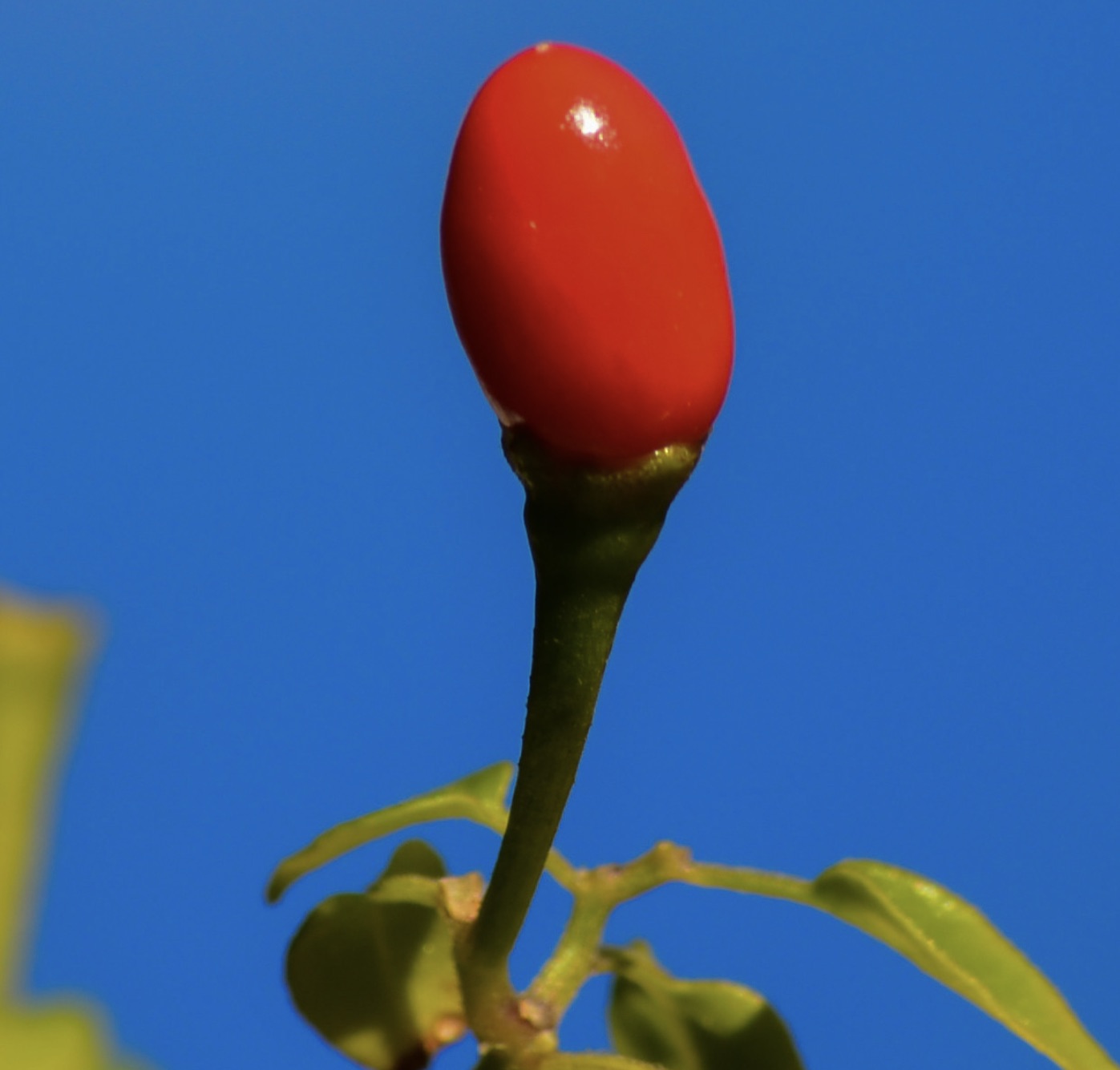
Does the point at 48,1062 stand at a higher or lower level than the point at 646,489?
lower

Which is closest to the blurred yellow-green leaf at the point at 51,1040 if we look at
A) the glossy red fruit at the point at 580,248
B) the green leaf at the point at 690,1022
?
the glossy red fruit at the point at 580,248

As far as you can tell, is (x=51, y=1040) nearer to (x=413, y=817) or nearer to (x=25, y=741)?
(x=25, y=741)

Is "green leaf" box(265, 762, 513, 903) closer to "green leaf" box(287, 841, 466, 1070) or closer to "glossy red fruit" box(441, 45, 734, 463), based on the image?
"green leaf" box(287, 841, 466, 1070)

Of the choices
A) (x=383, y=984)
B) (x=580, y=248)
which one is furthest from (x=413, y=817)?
(x=580, y=248)

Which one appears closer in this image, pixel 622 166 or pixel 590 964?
pixel 622 166

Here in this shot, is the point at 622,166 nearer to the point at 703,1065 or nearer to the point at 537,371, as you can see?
the point at 537,371

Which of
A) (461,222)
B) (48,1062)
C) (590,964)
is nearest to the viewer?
(48,1062)

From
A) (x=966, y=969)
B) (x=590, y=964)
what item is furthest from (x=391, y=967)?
(x=966, y=969)
